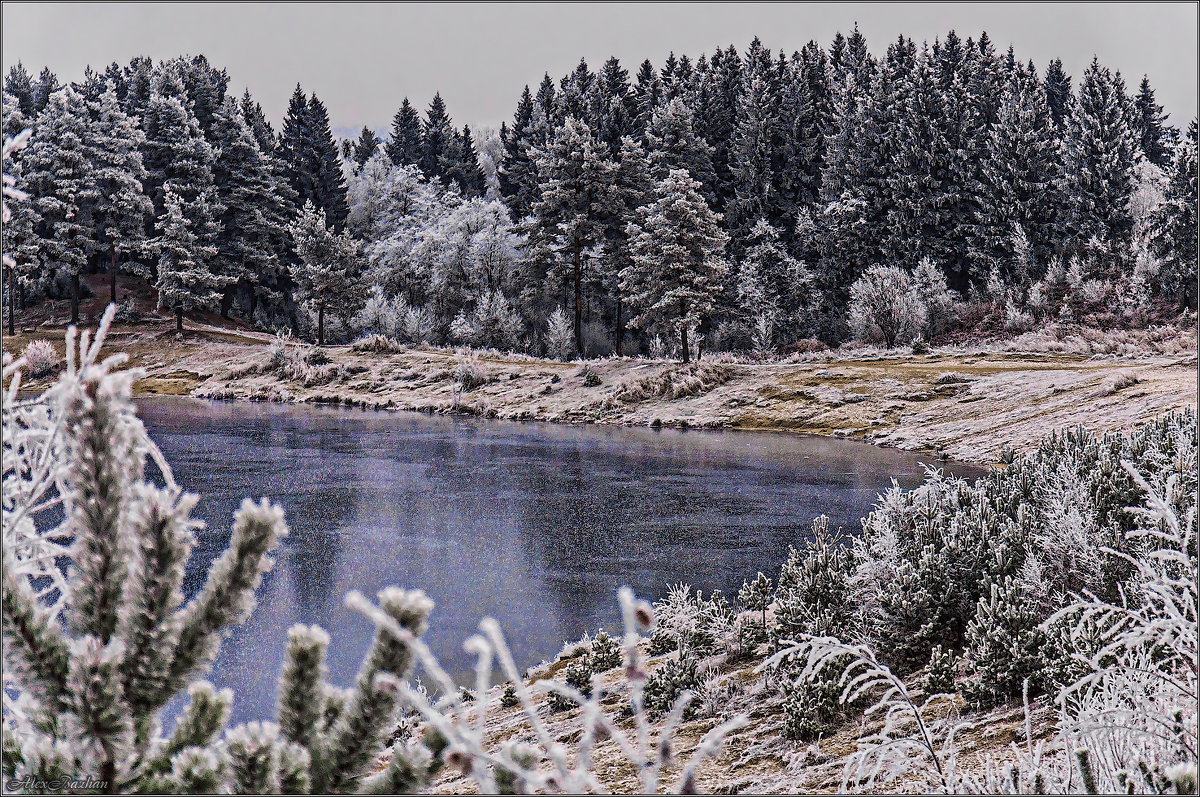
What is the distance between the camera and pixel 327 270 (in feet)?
131

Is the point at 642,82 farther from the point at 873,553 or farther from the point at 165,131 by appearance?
the point at 873,553

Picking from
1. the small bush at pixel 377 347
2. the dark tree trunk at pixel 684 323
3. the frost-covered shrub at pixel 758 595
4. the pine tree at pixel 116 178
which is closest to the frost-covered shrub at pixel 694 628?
the frost-covered shrub at pixel 758 595

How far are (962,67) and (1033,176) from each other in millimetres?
7642

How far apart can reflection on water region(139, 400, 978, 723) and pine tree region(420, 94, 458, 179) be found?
4608cm

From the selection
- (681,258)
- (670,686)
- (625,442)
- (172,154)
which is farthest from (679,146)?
(670,686)

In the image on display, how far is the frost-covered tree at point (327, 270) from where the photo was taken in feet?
132

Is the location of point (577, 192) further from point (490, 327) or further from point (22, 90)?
point (22, 90)

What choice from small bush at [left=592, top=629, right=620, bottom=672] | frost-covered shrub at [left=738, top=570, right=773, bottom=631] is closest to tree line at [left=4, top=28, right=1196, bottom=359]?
frost-covered shrub at [left=738, top=570, right=773, bottom=631]

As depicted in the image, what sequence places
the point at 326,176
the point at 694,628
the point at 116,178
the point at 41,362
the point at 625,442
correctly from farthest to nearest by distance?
1. the point at 326,176
2. the point at 116,178
3. the point at 41,362
4. the point at 625,442
5. the point at 694,628

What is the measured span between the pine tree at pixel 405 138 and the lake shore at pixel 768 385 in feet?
97.9

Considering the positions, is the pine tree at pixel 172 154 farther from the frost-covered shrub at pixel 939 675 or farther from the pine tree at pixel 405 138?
the frost-covered shrub at pixel 939 675

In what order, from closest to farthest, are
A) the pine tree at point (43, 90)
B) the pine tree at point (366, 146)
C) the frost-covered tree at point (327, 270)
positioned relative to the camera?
the frost-covered tree at point (327, 270) → the pine tree at point (43, 90) → the pine tree at point (366, 146)

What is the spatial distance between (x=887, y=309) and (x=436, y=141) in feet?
132

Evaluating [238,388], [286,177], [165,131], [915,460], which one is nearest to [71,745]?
[915,460]
